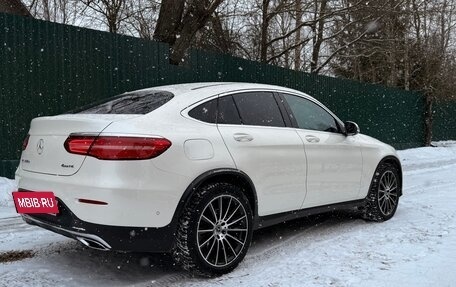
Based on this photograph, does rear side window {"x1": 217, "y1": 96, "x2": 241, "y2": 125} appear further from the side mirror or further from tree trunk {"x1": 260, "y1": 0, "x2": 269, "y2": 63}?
tree trunk {"x1": 260, "y1": 0, "x2": 269, "y2": 63}

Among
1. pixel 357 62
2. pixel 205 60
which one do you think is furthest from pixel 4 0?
pixel 357 62

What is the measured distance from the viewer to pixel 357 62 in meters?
23.4

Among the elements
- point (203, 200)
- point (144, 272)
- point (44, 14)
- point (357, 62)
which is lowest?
point (144, 272)

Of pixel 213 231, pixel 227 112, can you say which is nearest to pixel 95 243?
pixel 213 231

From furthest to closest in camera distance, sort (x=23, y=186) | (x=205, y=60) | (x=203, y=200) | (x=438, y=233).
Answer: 1. (x=205, y=60)
2. (x=438, y=233)
3. (x=23, y=186)
4. (x=203, y=200)

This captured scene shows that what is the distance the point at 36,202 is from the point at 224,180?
4.82ft

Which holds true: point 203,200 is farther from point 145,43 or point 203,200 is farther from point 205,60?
point 205,60

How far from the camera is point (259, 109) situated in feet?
14.2

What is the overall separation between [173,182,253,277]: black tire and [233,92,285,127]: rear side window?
719 millimetres

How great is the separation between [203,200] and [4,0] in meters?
21.3

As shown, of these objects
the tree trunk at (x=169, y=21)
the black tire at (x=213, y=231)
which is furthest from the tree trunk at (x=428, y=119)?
the black tire at (x=213, y=231)

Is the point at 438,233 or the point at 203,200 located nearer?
the point at 203,200

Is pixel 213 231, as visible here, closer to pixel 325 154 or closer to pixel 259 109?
pixel 259 109

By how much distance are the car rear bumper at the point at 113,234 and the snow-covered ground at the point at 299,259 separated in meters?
0.42
